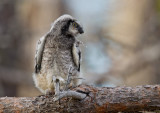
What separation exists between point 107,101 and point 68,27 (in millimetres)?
1350

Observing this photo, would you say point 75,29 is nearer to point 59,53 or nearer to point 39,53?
point 59,53

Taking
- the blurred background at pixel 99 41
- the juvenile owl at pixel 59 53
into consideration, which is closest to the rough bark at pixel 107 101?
the juvenile owl at pixel 59 53

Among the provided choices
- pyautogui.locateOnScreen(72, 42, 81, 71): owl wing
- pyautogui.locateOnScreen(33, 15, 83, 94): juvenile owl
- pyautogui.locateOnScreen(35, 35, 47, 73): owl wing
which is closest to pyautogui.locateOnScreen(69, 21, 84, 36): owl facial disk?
pyautogui.locateOnScreen(33, 15, 83, 94): juvenile owl

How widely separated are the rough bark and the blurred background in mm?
4028

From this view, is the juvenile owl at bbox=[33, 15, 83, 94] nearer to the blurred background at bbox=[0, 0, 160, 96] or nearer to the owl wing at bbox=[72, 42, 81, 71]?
the owl wing at bbox=[72, 42, 81, 71]

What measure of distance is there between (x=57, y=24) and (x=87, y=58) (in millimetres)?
3489

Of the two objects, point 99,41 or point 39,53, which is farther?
point 99,41

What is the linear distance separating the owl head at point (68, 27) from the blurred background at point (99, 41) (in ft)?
10.4

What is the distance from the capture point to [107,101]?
3.65 m

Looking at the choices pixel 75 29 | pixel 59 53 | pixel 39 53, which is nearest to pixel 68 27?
pixel 75 29

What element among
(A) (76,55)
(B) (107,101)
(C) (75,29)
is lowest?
(B) (107,101)

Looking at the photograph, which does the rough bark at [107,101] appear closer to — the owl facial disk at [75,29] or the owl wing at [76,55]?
the owl wing at [76,55]

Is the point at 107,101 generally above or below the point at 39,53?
below

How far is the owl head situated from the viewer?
457 centimetres
